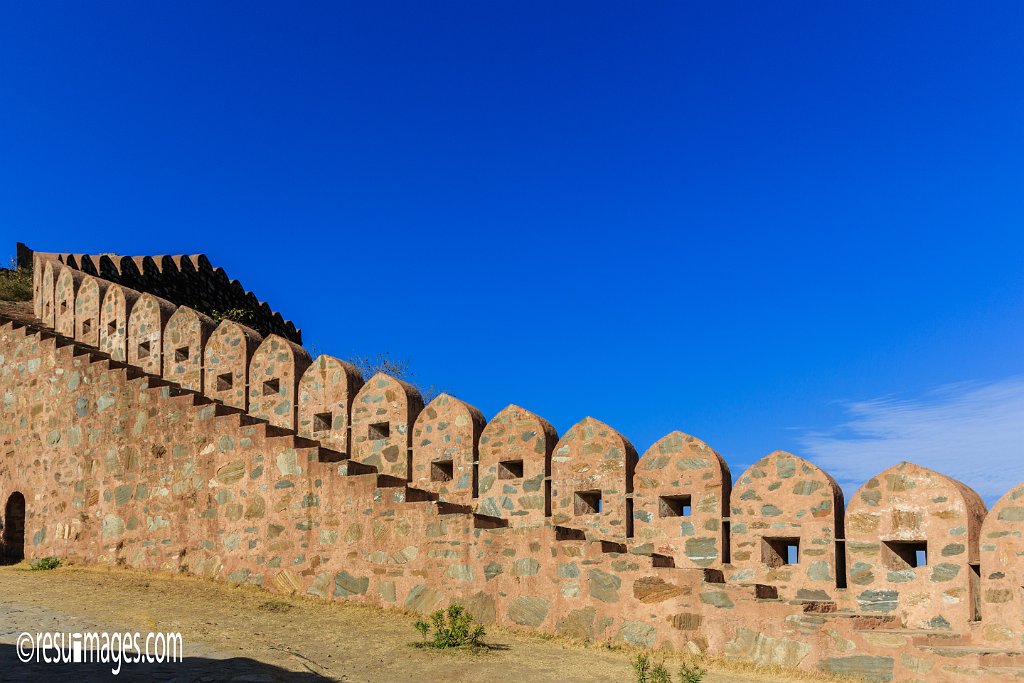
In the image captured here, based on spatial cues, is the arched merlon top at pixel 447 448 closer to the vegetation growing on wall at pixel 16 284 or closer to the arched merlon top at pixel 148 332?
the arched merlon top at pixel 148 332

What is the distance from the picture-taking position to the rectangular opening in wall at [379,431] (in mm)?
15289

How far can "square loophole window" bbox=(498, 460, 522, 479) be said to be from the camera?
13797mm

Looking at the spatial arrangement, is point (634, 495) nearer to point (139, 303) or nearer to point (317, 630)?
point (317, 630)

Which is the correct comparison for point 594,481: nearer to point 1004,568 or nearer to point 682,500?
point 682,500

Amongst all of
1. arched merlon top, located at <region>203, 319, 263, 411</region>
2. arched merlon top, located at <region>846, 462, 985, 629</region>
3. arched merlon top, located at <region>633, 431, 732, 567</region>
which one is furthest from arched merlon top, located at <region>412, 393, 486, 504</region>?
arched merlon top, located at <region>846, 462, 985, 629</region>

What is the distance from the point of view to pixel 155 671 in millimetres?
8961

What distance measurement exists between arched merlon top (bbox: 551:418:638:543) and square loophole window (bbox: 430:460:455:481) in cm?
183

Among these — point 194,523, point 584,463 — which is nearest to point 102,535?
point 194,523

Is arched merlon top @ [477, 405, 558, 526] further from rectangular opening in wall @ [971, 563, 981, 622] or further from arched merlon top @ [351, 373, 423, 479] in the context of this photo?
rectangular opening in wall @ [971, 563, 981, 622]

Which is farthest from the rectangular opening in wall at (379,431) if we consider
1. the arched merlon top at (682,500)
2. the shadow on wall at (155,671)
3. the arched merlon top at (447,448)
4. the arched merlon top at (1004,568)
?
the arched merlon top at (1004,568)

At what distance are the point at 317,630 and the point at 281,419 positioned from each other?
559 centimetres

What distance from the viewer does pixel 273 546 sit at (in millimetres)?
13953

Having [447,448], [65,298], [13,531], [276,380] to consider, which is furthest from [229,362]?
[65,298]

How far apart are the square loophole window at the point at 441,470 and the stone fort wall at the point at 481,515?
3 centimetres
